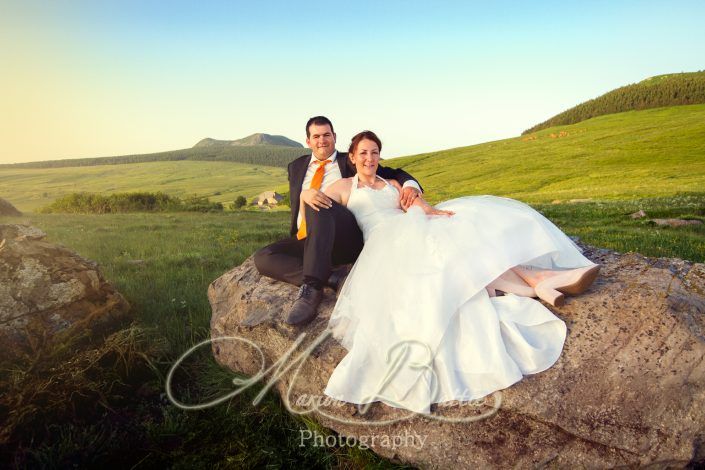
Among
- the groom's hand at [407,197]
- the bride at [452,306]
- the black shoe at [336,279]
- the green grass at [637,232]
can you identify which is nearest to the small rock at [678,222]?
the green grass at [637,232]

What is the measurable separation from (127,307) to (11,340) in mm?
1541

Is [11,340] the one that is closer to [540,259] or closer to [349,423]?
[349,423]

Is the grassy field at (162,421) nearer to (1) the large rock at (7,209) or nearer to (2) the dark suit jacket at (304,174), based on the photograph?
(2) the dark suit jacket at (304,174)

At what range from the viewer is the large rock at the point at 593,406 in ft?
11.0

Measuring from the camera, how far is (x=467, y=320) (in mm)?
3928

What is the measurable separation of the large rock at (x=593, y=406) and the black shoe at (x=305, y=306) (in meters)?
0.57

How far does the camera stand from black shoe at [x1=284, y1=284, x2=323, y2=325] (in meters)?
4.85

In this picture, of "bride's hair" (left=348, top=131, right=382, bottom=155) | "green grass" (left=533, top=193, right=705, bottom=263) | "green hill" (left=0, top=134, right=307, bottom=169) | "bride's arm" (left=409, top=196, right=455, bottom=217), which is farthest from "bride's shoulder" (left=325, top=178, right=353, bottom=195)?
"green hill" (left=0, top=134, right=307, bottom=169)

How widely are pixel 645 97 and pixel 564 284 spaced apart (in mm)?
109688

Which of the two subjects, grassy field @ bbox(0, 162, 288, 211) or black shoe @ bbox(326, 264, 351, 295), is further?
grassy field @ bbox(0, 162, 288, 211)

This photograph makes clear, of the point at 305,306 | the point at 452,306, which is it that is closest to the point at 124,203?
the point at 305,306

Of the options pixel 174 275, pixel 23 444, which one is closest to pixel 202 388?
pixel 23 444

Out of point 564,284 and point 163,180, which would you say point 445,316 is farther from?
point 163,180

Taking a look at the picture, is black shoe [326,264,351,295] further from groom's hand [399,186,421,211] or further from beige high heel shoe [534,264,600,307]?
beige high heel shoe [534,264,600,307]
